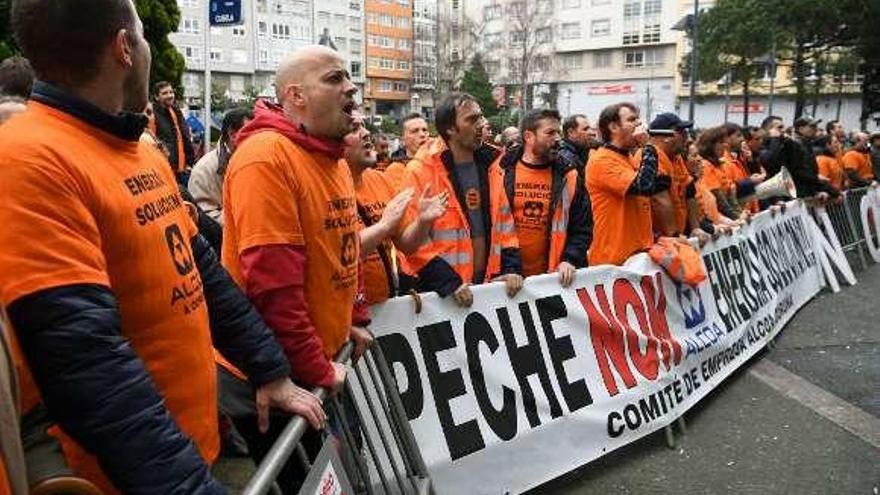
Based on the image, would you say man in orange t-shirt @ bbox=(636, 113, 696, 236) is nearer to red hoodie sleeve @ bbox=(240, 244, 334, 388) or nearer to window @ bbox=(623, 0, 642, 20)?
red hoodie sleeve @ bbox=(240, 244, 334, 388)

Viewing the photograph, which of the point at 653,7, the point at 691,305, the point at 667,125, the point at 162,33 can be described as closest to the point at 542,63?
the point at 653,7

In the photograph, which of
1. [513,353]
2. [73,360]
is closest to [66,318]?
[73,360]

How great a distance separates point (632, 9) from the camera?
241ft

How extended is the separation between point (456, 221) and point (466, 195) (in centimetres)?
20

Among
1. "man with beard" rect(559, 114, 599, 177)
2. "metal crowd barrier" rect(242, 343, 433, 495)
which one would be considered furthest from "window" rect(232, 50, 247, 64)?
"metal crowd barrier" rect(242, 343, 433, 495)

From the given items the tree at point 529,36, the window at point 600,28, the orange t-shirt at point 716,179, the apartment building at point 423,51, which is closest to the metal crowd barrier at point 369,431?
the orange t-shirt at point 716,179

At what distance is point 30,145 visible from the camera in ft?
4.95

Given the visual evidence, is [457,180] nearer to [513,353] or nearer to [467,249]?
[467,249]

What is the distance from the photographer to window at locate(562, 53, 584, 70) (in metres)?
78.2

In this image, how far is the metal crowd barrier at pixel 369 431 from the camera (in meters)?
2.69

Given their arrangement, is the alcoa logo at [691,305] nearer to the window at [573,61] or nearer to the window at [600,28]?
the window at [600,28]

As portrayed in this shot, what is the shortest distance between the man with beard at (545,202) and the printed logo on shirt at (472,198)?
0.28 m

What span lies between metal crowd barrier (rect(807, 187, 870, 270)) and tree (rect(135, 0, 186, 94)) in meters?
11.6

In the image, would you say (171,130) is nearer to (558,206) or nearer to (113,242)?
(558,206)
